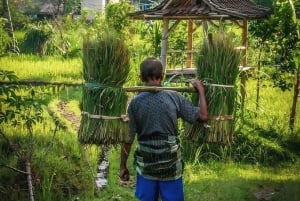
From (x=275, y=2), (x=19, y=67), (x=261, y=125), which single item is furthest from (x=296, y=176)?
(x=19, y=67)

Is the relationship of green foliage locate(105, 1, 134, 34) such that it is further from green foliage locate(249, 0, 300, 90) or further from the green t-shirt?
the green t-shirt

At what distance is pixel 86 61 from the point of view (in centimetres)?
334

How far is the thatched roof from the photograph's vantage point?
26.9 ft

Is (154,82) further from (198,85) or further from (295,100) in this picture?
(295,100)

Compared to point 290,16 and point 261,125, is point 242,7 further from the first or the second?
point 261,125

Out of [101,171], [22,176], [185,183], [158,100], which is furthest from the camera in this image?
[101,171]

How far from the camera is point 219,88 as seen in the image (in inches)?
132

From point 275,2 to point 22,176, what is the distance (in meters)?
4.52

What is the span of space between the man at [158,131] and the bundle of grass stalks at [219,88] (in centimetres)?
19

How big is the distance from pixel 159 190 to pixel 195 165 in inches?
112

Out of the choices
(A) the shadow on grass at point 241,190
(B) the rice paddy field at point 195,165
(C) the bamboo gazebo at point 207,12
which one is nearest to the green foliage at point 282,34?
(C) the bamboo gazebo at point 207,12

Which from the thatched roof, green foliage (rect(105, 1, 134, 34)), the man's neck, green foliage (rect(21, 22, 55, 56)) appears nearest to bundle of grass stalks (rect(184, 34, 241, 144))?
the man's neck

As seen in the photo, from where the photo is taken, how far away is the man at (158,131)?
3.00m

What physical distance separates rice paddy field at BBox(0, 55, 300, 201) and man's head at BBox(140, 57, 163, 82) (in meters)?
0.82
